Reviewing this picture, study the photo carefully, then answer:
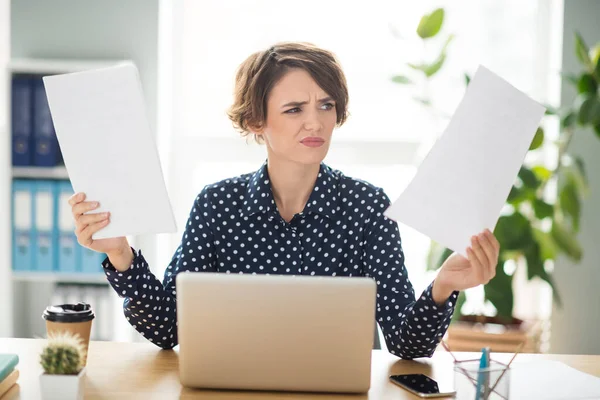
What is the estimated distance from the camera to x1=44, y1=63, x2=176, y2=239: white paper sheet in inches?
47.6

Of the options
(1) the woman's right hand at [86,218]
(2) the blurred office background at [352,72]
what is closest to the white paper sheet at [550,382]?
(1) the woman's right hand at [86,218]

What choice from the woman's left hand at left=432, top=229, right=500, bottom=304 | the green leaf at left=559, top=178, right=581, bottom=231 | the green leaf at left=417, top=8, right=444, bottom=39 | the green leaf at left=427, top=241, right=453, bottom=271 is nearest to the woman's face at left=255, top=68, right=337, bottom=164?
the woman's left hand at left=432, top=229, right=500, bottom=304

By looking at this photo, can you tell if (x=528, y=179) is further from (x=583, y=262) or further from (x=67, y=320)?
(x=67, y=320)

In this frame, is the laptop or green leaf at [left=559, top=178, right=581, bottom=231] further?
green leaf at [left=559, top=178, right=581, bottom=231]

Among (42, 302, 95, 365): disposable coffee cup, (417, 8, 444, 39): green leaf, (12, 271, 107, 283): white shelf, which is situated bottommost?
(12, 271, 107, 283): white shelf

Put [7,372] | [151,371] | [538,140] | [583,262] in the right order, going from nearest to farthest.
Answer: [7,372], [151,371], [538,140], [583,262]

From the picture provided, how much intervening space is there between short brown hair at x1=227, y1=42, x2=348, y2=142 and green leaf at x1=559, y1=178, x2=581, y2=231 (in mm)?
1583

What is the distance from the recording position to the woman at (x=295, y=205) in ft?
5.51

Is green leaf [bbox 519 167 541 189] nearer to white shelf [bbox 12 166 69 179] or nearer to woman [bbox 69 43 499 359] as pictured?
woman [bbox 69 43 499 359]

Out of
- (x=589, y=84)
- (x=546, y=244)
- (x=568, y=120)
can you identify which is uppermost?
(x=589, y=84)

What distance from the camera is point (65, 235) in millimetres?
3072

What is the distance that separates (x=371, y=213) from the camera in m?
1.76

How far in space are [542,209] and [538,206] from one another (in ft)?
0.07

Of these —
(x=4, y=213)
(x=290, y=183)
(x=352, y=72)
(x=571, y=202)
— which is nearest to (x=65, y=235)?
(x=4, y=213)
